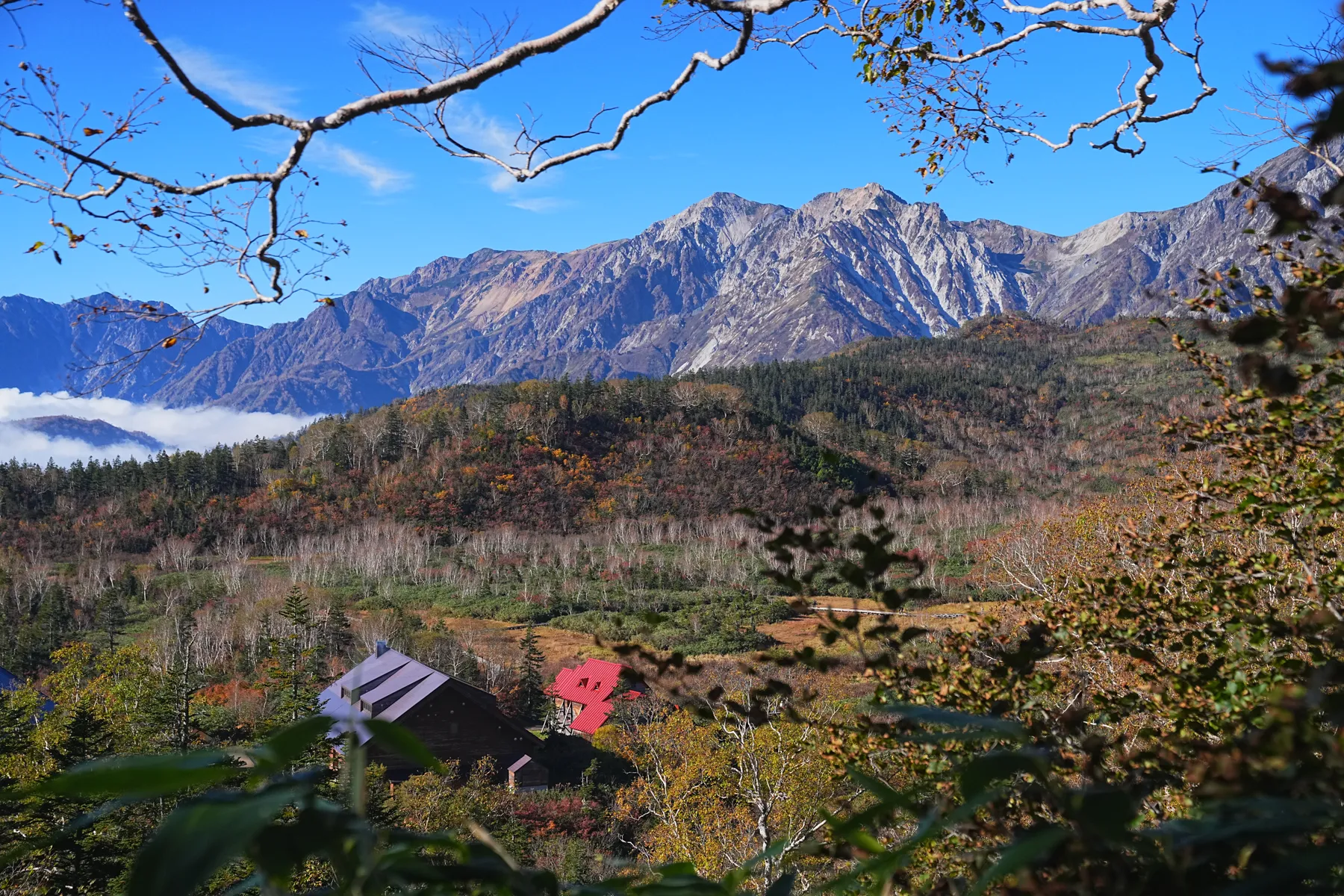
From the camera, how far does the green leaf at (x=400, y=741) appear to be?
2.19 ft

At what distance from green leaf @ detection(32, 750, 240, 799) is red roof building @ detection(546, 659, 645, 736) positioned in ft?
102

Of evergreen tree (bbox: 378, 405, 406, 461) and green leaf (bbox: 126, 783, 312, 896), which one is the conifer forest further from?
evergreen tree (bbox: 378, 405, 406, 461)

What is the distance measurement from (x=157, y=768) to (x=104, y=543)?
297 ft

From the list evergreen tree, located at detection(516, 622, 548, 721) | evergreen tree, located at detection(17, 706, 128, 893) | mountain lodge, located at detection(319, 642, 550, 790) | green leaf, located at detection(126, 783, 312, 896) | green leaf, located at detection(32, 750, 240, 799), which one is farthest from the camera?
evergreen tree, located at detection(516, 622, 548, 721)

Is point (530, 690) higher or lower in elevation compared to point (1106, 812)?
lower

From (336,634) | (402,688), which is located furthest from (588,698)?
(336,634)

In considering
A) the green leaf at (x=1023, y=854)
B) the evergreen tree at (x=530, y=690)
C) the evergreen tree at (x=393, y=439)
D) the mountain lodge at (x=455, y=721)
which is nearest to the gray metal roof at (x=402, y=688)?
the mountain lodge at (x=455, y=721)

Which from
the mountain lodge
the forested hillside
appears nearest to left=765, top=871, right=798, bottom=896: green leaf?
the mountain lodge

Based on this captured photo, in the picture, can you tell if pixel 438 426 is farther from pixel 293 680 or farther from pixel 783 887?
pixel 783 887

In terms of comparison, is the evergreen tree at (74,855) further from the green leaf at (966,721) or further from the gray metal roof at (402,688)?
the gray metal roof at (402,688)

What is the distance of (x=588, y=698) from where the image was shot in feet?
108

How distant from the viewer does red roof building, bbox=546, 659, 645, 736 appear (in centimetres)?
3184

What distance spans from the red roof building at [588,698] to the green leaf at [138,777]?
3100 cm

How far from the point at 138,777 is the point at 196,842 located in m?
0.13
